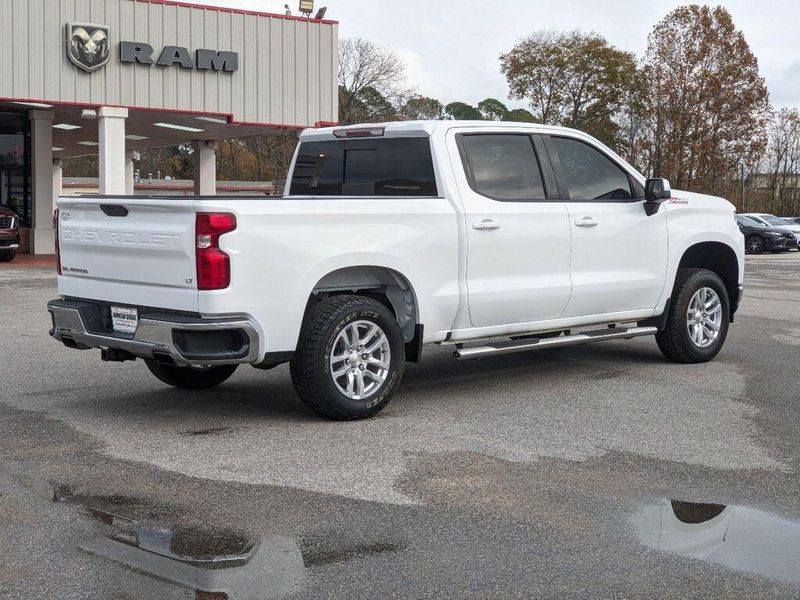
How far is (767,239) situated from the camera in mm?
39000

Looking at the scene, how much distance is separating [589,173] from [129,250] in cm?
384

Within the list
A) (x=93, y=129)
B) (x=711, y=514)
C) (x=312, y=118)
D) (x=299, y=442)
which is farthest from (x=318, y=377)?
(x=93, y=129)

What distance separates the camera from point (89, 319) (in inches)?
286

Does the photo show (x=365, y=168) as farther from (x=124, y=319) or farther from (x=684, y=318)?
(x=684, y=318)

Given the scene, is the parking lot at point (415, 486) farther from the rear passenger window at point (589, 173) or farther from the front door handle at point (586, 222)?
the rear passenger window at point (589, 173)

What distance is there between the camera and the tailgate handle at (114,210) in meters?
7.05

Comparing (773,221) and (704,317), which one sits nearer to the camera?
(704,317)

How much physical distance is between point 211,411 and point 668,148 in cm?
5118

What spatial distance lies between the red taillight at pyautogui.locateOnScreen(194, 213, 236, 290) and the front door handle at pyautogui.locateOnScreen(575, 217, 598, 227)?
314 centimetres

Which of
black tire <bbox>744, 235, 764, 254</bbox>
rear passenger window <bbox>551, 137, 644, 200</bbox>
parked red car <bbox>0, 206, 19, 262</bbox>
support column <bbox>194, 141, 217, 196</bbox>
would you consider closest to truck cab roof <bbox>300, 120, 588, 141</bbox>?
rear passenger window <bbox>551, 137, 644, 200</bbox>

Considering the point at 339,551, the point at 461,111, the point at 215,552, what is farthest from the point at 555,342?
the point at 461,111

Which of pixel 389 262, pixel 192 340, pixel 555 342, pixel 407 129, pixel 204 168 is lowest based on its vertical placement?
pixel 555 342

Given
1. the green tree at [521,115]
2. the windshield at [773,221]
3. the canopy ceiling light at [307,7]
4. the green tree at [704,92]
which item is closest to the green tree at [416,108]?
the green tree at [521,115]

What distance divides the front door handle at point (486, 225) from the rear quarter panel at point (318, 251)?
0.18m
